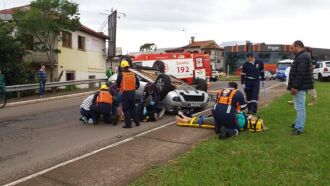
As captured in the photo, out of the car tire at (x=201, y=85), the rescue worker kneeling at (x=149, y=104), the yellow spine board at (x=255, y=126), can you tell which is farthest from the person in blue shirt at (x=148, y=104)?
the car tire at (x=201, y=85)

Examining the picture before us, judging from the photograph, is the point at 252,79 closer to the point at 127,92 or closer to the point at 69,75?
the point at 127,92

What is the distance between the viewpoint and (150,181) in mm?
5734

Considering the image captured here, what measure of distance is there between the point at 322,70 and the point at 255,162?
31.0 m

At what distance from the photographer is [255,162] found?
21.3 ft

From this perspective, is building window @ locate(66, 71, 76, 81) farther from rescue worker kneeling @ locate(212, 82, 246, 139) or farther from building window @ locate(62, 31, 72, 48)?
rescue worker kneeling @ locate(212, 82, 246, 139)

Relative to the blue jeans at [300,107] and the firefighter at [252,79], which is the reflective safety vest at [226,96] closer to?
the blue jeans at [300,107]

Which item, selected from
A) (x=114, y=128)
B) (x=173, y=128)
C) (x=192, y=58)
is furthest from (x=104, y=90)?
(x=192, y=58)

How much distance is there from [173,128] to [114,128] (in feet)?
5.17

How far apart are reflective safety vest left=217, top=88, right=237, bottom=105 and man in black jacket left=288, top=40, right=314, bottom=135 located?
1.24 meters

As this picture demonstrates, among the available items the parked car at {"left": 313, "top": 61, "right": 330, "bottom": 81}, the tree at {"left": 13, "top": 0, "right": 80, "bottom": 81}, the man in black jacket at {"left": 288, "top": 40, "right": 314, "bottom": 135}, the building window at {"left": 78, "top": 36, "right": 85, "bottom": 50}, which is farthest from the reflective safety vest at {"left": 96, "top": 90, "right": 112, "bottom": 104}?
the parked car at {"left": 313, "top": 61, "right": 330, "bottom": 81}

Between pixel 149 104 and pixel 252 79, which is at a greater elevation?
pixel 252 79

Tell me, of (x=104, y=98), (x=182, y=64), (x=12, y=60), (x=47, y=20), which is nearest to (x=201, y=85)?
(x=182, y=64)

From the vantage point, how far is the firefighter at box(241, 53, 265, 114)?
39.2 feet

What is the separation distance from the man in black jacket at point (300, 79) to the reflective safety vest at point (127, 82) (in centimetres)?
411
